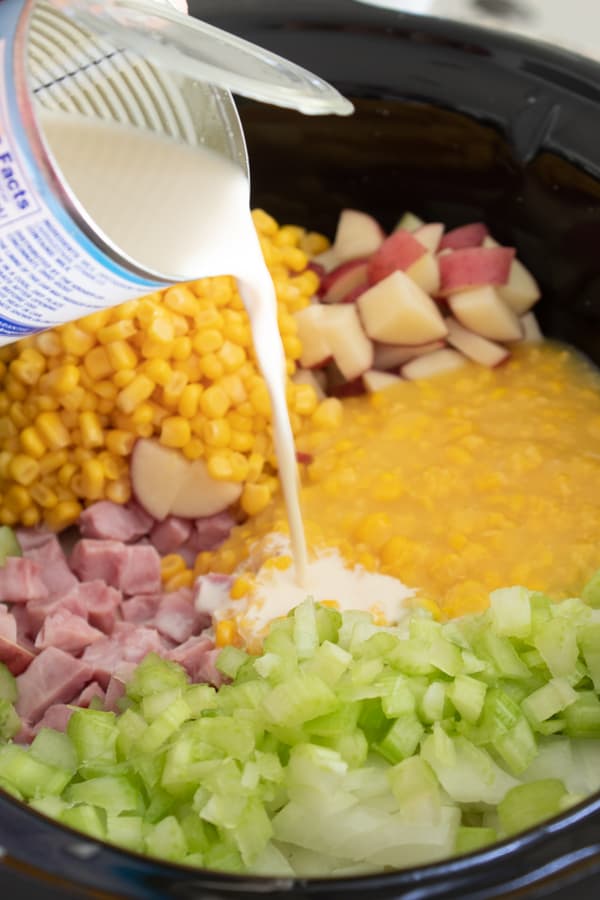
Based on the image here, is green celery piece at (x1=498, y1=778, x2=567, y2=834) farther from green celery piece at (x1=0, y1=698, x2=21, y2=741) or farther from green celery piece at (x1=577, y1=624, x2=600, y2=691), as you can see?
green celery piece at (x1=0, y1=698, x2=21, y2=741)

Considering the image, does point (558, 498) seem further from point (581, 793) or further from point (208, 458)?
point (581, 793)

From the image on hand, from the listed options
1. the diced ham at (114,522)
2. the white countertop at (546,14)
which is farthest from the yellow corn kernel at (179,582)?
the white countertop at (546,14)

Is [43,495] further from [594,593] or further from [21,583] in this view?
[594,593]

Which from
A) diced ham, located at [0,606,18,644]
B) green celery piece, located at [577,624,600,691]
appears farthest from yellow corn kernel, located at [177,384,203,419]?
green celery piece, located at [577,624,600,691]

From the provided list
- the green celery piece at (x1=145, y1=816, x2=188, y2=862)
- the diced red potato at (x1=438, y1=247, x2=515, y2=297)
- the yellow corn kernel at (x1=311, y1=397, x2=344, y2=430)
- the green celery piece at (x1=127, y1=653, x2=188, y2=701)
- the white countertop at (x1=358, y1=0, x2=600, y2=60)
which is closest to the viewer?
the green celery piece at (x1=145, y1=816, x2=188, y2=862)

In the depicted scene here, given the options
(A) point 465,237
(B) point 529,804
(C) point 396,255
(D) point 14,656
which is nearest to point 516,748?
(B) point 529,804

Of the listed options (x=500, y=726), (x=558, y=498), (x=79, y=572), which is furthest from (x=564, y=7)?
(x=500, y=726)
